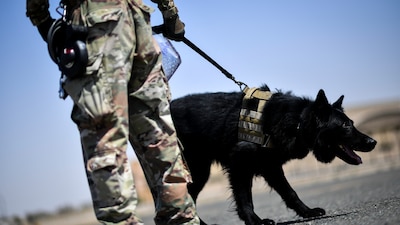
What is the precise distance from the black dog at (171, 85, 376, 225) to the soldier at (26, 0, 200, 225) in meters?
1.79

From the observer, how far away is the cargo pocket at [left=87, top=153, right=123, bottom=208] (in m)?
3.63

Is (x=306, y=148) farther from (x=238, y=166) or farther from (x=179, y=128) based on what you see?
(x=179, y=128)

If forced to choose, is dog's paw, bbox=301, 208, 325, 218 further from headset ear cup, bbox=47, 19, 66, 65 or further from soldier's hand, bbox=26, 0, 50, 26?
soldier's hand, bbox=26, 0, 50, 26

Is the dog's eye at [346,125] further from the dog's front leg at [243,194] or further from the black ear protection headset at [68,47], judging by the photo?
the black ear protection headset at [68,47]

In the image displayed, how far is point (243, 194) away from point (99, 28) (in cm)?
264

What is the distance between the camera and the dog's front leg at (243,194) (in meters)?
5.70

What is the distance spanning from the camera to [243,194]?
578 centimetres

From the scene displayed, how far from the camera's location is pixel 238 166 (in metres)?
5.82

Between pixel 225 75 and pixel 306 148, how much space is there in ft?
3.54

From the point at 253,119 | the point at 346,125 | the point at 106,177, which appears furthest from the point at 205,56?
the point at 106,177

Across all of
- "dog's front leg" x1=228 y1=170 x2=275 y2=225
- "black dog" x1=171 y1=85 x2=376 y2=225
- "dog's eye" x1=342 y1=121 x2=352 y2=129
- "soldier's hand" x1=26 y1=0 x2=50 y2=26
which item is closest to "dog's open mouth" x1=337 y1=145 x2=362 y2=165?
"black dog" x1=171 y1=85 x2=376 y2=225

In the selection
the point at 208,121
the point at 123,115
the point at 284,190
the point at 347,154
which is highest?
the point at 123,115


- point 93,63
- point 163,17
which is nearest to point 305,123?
point 163,17

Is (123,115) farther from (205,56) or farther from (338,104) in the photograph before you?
(338,104)
